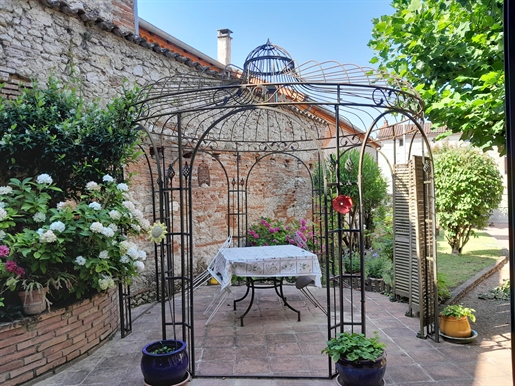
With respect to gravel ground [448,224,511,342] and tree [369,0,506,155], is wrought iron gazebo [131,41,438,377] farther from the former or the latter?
gravel ground [448,224,511,342]

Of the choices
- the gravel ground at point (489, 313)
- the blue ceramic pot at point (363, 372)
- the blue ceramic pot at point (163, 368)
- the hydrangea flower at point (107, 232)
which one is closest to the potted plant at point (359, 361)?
the blue ceramic pot at point (363, 372)

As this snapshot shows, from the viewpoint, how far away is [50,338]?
3254 millimetres

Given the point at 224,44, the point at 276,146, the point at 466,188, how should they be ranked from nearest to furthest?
the point at 276,146 → the point at 466,188 → the point at 224,44

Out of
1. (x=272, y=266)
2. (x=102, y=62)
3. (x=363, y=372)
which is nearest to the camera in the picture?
(x=363, y=372)

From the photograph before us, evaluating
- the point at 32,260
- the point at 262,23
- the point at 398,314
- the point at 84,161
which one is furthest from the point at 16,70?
the point at 398,314

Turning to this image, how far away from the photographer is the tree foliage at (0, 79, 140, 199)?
3.55 meters

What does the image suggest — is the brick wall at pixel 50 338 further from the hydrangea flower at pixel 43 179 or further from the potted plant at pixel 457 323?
the potted plant at pixel 457 323

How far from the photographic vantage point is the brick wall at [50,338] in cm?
294

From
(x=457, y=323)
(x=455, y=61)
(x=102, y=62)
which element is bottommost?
(x=457, y=323)

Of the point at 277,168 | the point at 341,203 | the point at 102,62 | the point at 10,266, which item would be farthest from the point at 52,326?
the point at 277,168

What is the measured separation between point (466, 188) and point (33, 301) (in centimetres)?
854

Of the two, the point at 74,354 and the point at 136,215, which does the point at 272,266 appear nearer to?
the point at 136,215

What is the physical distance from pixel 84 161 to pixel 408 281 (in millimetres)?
4317

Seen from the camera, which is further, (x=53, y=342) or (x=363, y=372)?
(x=53, y=342)
